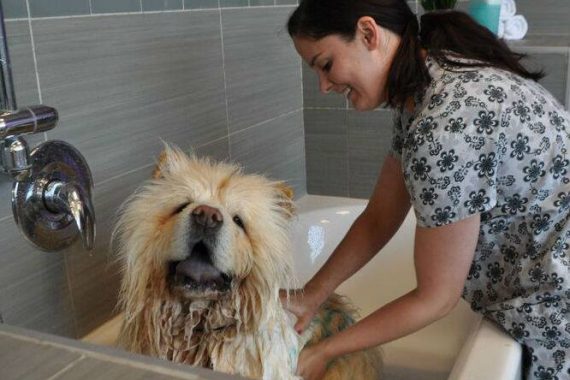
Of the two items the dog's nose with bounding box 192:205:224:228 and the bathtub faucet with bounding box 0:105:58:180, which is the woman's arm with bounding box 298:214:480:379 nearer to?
the dog's nose with bounding box 192:205:224:228

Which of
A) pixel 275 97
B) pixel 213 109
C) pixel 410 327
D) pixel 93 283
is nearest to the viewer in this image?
pixel 410 327

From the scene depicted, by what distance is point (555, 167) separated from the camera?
3.77 feet

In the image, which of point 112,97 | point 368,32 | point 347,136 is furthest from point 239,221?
point 347,136

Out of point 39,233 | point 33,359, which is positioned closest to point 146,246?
point 39,233

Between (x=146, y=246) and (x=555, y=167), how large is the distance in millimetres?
731

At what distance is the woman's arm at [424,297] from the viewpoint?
1.13 metres

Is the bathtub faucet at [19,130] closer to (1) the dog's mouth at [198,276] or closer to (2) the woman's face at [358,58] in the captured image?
(1) the dog's mouth at [198,276]

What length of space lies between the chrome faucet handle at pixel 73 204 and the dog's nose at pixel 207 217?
277 mm

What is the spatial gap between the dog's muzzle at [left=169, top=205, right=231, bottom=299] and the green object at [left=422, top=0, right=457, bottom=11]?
1421 millimetres

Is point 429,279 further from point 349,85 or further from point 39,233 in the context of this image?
point 39,233

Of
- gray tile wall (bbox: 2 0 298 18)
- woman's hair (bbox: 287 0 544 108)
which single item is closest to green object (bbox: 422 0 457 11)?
gray tile wall (bbox: 2 0 298 18)

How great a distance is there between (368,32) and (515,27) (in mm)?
1294

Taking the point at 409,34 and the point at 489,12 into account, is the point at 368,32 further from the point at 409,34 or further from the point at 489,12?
the point at 489,12

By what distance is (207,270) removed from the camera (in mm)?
1032
